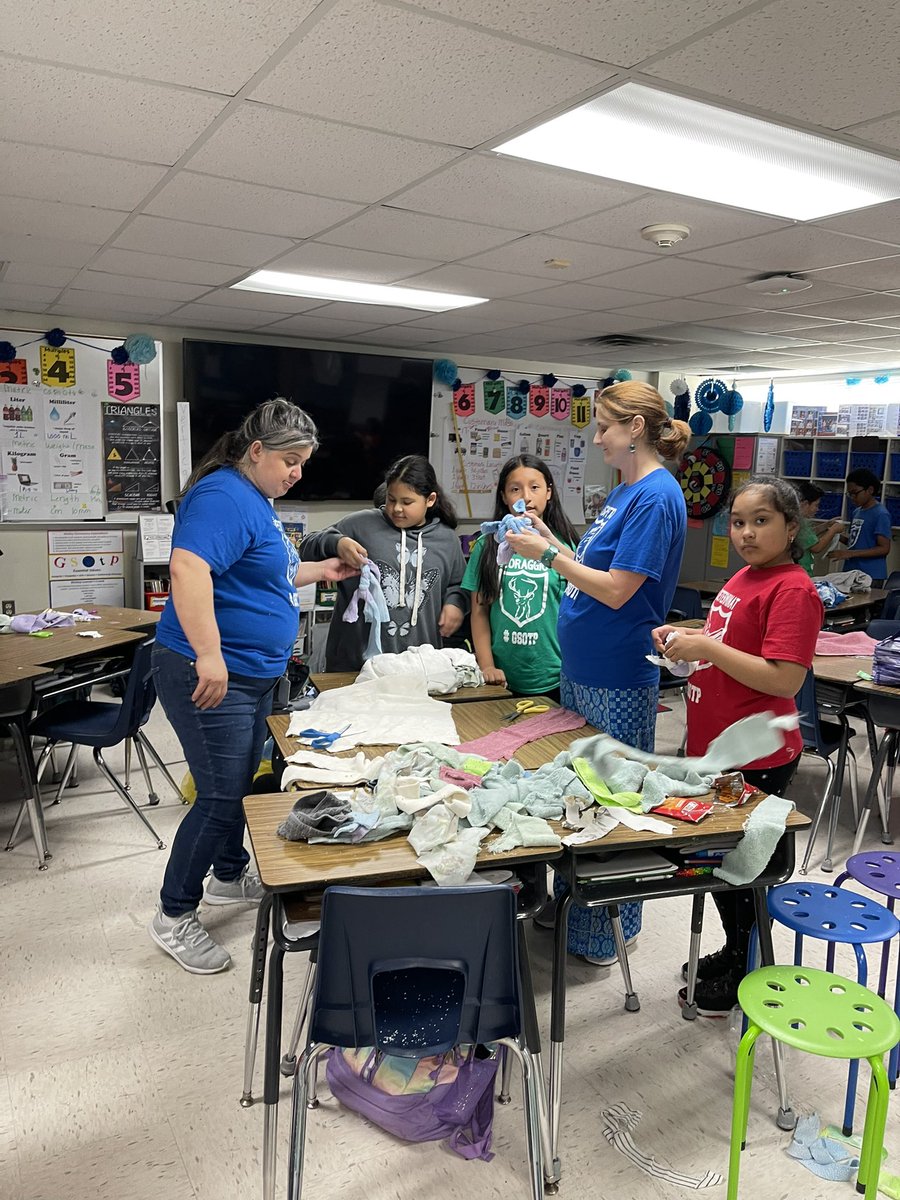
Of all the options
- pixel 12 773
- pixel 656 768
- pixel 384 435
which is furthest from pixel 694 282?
pixel 12 773

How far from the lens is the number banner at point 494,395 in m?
7.08

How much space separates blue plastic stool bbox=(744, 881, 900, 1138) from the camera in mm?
1884

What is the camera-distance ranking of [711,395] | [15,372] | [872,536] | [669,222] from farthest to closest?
[872,536] → [711,395] → [15,372] → [669,222]

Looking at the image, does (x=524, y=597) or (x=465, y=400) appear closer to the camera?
(x=524, y=597)

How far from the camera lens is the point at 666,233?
9.76 ft

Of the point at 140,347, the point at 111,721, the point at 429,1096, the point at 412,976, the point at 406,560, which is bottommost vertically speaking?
the point at 429,1096

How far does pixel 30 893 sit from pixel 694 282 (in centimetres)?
365

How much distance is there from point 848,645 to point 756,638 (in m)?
2.31

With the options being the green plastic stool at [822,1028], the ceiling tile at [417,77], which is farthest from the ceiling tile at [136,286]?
the green plastic stool at [822,1028]

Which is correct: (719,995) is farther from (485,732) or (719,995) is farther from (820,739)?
(820,739)

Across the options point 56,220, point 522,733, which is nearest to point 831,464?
point 522,733

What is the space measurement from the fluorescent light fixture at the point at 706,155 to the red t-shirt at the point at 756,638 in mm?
1110

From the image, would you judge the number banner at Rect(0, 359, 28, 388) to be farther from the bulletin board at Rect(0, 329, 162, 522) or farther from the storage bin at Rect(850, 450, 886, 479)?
the storage bin at Rect(850, 450, 886, 479)

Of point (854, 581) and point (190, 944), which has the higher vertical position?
point (854, 581)
